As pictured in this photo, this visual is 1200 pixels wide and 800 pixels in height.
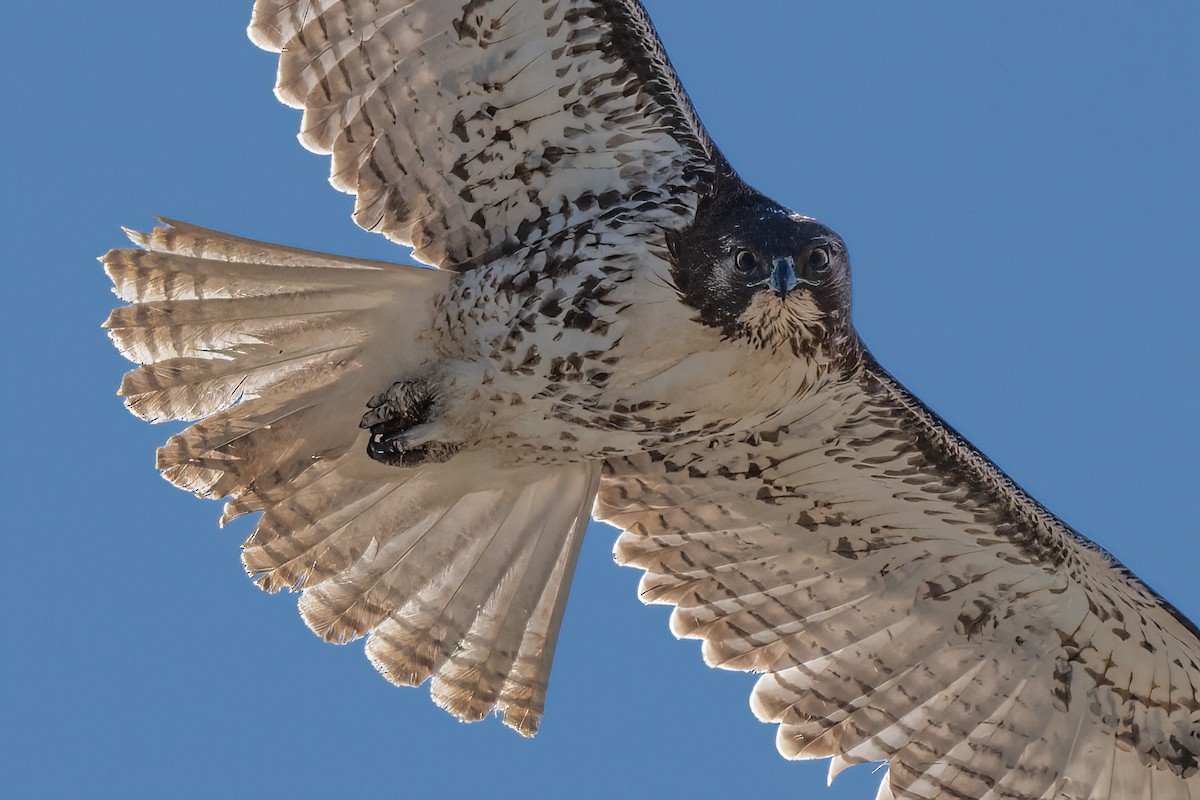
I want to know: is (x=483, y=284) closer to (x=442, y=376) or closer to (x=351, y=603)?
(x=442, y=376)

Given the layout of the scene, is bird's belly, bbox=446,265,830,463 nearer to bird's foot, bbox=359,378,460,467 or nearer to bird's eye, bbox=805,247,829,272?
bird's foot, bbox=359,378,460,467

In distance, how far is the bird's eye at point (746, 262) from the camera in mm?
7488

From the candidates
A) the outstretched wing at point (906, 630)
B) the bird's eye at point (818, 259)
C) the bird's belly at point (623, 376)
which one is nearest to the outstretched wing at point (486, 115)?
the bird's belly at point (623, 376)

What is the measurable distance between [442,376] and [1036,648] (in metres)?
3.71

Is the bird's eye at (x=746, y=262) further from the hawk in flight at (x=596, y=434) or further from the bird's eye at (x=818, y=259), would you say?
the bird's eye at (x=818, y=259)

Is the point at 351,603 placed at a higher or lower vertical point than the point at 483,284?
lower

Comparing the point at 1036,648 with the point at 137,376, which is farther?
the point at 1036,648

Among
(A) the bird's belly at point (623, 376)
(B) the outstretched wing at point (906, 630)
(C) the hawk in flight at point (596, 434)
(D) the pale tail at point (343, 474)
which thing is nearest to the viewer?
(A) the bird's belly at point (623, 376)

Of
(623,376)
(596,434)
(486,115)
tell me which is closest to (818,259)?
(623,376)

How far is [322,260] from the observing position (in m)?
8.34

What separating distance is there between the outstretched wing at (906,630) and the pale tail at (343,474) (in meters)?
0.73

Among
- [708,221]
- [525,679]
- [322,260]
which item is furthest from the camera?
[525,679]

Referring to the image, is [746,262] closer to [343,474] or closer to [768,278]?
[768,278]

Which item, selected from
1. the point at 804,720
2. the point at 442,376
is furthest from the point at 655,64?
the point at 804,720
